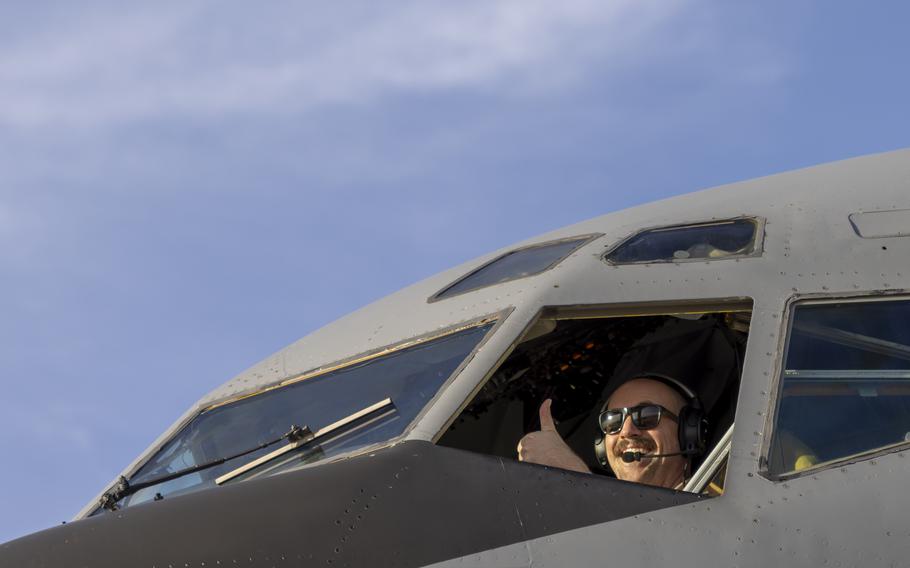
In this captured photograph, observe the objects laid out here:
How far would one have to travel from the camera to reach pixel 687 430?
32.9 ft

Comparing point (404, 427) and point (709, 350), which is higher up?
point (709, 350)

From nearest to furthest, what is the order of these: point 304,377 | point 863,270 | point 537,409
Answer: point 863,270 → point 304,377 → point 537,409

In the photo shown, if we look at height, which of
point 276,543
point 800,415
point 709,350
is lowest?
point 276,543

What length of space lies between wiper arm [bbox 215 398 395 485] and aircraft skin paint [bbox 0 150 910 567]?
1.89ft

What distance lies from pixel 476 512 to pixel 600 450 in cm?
285

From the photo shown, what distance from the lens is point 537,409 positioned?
39.3 ft

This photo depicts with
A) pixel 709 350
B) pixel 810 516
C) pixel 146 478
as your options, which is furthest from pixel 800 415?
pixel 146 478

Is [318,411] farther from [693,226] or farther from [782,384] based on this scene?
[782,384]

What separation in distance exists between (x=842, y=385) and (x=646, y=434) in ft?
6.00

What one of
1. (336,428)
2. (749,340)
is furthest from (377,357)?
(749,340)

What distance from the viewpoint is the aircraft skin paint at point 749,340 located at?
751 cm

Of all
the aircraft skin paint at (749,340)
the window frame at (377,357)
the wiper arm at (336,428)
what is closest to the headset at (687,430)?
the aircraft skin paint at (749,340)

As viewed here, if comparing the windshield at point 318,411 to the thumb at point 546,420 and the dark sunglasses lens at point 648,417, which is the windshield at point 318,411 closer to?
the thumb at point 546,420

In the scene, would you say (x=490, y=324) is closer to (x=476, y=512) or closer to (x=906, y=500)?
(x=476, y=512)
